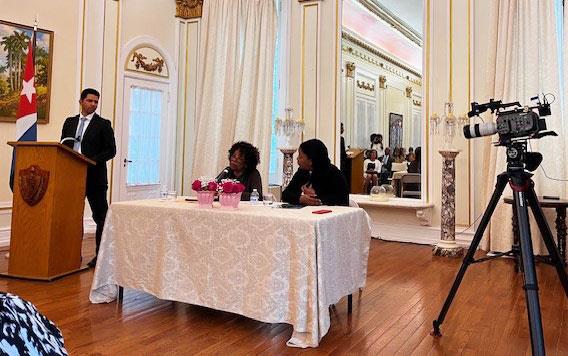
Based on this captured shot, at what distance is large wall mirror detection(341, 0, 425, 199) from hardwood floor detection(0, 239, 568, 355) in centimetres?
232

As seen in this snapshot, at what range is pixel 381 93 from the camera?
6207 millimetres

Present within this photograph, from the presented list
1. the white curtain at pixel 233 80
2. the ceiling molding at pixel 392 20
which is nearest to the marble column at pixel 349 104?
the ceiling molding at pixel 392 20

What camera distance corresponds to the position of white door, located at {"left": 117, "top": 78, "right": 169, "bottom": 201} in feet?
21.0

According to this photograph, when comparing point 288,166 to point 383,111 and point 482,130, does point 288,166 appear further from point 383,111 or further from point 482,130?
point 482,130

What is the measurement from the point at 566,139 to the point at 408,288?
2.51 metres

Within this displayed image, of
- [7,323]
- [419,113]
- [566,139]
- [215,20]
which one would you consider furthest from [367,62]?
[7,323]

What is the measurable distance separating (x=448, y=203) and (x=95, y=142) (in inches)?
137

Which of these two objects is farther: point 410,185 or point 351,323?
point 410,185

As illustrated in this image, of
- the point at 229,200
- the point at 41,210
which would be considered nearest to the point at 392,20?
the point at 229,200

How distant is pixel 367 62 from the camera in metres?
6.35

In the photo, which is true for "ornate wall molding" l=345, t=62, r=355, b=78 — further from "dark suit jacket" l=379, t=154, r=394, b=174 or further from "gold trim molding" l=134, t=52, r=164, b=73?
"gold trim molding" l=134, t=52, r=164, b=73

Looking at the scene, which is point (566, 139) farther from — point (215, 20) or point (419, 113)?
point (215, 20)

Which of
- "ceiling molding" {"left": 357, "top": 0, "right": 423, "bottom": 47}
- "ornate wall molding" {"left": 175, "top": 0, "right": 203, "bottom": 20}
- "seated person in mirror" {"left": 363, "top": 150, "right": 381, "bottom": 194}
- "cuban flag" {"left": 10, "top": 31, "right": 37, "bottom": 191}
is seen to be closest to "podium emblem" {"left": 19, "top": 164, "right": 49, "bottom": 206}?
"cuban flag" {"left": 10, "top": 31, "right": 37, "bottom": 191}

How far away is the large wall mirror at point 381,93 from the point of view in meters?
5.86
